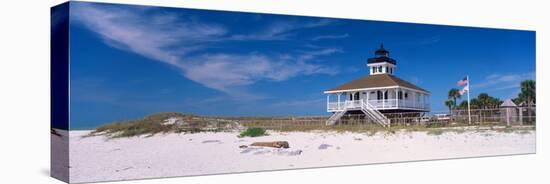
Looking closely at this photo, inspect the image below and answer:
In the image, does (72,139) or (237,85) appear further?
(237,85)

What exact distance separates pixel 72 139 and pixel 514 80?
12349 millimetres

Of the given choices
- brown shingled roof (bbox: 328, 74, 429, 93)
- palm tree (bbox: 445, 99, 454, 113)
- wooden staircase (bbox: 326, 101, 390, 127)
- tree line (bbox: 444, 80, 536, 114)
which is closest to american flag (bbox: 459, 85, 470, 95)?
tree line (bbox: 444, 80, 536, 114)

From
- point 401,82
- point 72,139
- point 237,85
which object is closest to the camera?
point 72,139

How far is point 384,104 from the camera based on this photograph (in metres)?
17.8

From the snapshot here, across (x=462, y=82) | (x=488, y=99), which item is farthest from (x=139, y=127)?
(x=488, y=99)

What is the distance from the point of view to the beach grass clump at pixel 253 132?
51.4ft

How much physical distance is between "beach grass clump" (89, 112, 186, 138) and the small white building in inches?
167

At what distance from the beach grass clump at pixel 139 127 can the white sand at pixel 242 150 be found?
0.47 feet

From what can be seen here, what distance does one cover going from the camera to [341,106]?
56.4 feet

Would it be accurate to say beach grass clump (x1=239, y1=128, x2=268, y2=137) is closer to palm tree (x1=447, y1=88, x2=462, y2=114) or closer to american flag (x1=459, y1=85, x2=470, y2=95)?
palm tree (x1=447, y1=88, x2=462, y2=114)

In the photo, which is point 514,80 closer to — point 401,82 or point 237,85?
point 401,82

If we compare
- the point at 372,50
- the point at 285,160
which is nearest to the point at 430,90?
the point at 372,50

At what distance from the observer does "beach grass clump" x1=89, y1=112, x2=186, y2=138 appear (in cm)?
1407

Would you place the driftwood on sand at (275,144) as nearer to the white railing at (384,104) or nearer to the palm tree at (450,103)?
the white railing at (384,104)
